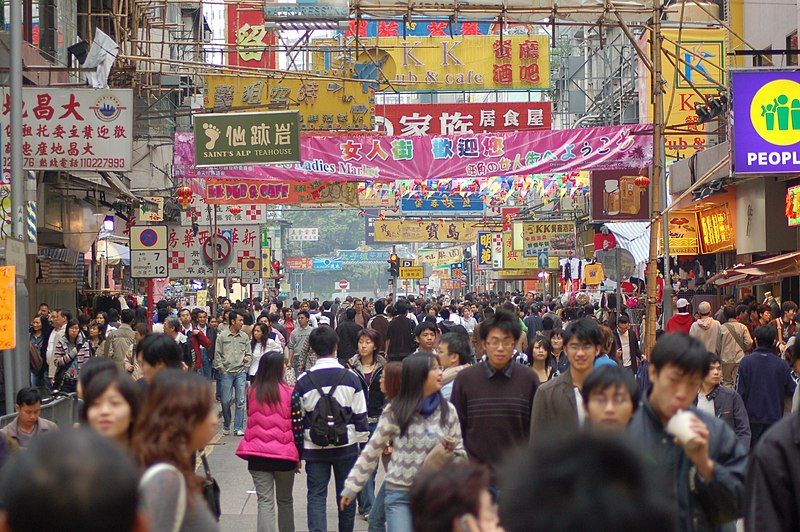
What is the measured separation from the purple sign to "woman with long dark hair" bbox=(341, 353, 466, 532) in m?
8.97

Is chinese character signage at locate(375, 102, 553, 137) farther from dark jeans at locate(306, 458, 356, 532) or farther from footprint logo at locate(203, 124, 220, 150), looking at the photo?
dark jeans at locate(306, 458, 356, 532)

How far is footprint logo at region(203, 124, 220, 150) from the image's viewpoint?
18406 mm

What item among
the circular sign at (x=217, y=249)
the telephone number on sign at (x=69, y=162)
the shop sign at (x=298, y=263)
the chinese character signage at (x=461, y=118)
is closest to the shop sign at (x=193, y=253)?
the circular sign at (x=217, y=249)

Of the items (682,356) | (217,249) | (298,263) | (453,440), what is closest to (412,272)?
(217,249)

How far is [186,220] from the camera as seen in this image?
36719 mm

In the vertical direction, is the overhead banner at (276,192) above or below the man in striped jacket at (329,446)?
above

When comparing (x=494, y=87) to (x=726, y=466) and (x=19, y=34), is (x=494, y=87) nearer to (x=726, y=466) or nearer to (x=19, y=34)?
(x=19, y=34)

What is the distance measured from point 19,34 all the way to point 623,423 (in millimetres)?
9354

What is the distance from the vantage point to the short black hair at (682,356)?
4906 millimetres

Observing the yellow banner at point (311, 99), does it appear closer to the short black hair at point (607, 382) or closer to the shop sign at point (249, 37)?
the shop sign at point (249, 37)

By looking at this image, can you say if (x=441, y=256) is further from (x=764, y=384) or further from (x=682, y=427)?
(x=682, y=427)

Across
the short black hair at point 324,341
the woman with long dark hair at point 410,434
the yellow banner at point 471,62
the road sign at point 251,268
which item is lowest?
A: the woman with long dark hair at point 410,434

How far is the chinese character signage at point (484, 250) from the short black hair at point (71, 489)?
1945 inches

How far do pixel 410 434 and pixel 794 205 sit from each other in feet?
46.6
